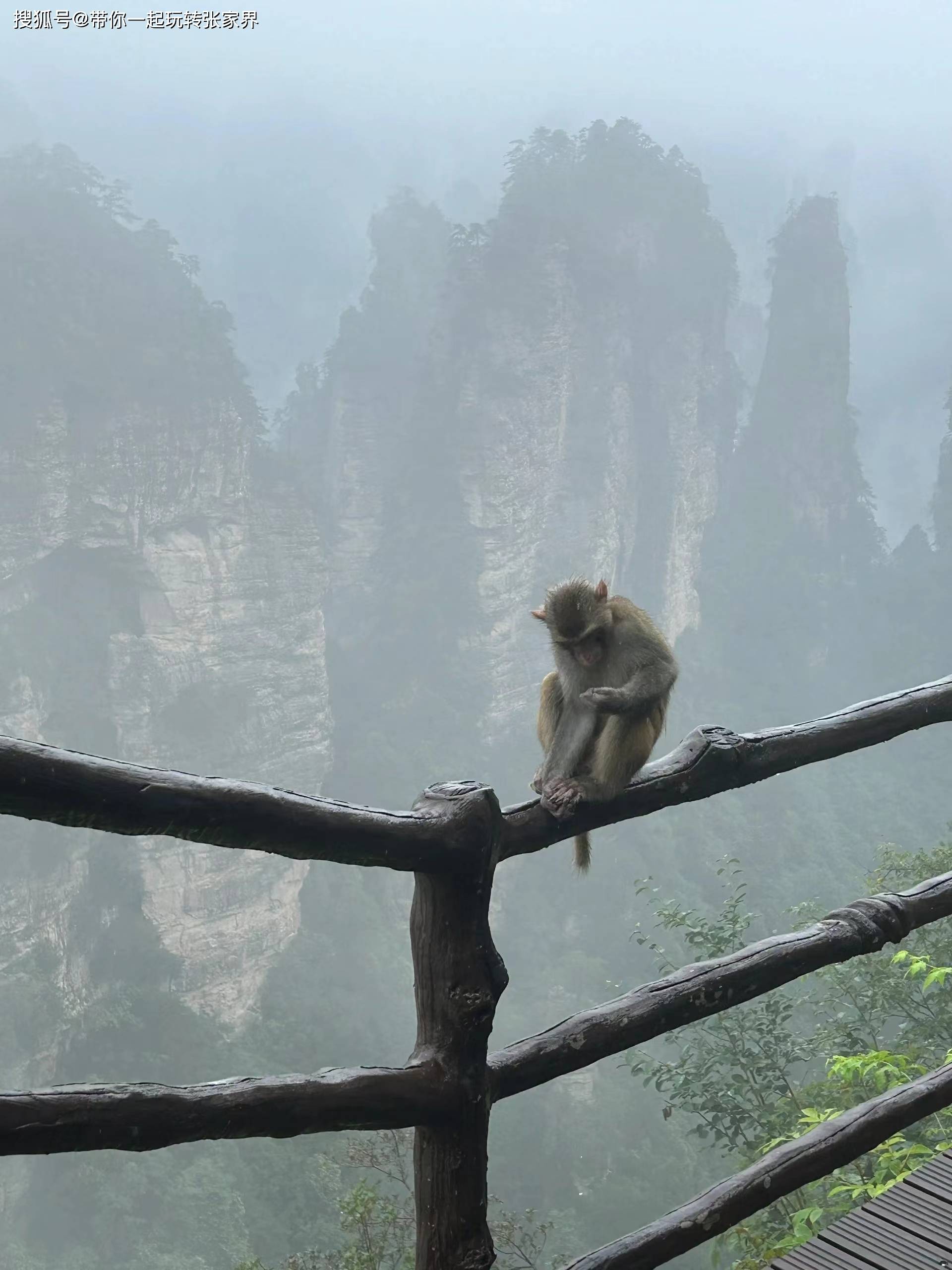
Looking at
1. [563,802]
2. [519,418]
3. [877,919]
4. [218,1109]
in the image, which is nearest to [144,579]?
[519,418]

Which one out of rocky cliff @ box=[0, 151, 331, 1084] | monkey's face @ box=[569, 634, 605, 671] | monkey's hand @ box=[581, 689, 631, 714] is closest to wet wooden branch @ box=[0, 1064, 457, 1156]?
monkey's hand @ box=[581, 689, 631, 714]

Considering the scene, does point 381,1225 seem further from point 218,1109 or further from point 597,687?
point 218,1109

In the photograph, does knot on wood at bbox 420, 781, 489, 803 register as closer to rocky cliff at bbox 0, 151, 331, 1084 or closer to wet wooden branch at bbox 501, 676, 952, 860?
wet wooden branch at bbox 501, 676, 952, 860

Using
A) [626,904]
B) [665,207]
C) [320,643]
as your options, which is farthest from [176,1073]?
[665,207]

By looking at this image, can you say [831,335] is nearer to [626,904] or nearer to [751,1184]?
[626,904]

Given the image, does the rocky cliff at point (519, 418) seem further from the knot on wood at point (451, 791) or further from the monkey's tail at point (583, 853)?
the knot on wood at point (451, 791)

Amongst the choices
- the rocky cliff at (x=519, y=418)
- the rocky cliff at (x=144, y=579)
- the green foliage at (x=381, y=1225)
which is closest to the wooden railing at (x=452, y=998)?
the green foliage at (x=381, y=1225)
